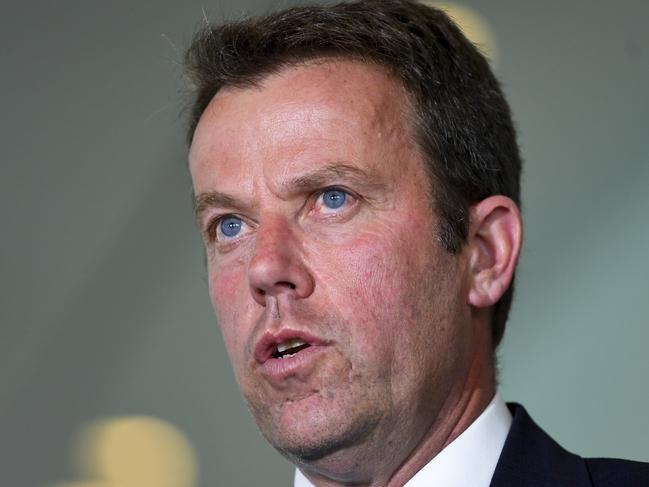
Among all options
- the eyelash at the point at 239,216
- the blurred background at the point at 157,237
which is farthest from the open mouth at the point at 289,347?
the blurred background at the point at 157,237

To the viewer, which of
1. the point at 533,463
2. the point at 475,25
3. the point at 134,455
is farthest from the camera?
the point at 475,25

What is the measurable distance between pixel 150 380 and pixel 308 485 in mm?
1147

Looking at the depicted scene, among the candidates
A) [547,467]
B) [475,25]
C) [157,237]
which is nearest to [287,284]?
[547,467]

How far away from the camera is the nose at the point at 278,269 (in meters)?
1.55

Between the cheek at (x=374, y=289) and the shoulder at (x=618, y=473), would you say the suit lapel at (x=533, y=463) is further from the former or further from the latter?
the cheek at (x=374, y=289)

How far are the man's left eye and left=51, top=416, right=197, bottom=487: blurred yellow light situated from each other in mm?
1289

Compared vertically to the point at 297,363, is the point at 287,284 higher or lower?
higher

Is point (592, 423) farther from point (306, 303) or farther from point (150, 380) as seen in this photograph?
point (306, 303)

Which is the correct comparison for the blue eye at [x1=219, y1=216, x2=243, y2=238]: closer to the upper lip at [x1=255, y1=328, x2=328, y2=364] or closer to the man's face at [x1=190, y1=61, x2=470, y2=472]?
the man's face at [x1=190, y1=61, x2=470, y2=472]

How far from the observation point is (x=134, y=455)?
271 centimetres

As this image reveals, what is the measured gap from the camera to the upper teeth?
1.56 metres

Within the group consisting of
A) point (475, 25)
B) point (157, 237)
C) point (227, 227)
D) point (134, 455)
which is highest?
point (475, 25)

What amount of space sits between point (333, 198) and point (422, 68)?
0.86 ft

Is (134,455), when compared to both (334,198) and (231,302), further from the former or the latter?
(334,198)
